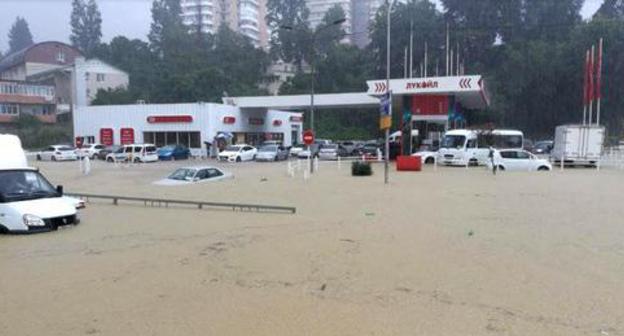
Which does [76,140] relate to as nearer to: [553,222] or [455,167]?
[455,167]

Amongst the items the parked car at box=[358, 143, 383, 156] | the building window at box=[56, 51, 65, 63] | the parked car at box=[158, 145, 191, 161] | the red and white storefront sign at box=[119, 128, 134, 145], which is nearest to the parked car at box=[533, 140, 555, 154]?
the parked car at box=[358, 143, 383, 156]

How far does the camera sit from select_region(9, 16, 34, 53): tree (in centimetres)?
16541

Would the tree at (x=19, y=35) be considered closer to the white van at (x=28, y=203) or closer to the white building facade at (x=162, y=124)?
the white building facade at (x=162, y=124)

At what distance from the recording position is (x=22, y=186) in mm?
12695

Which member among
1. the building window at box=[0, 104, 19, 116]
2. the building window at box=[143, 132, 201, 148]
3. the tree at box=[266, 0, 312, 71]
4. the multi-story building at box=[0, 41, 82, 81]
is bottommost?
the building window at box=[143, 132, 201, 148]

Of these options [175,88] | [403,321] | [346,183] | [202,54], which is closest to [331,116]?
[175,88]

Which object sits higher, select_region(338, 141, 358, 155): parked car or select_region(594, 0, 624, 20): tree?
select_region(594, 0, 624, 20): tree

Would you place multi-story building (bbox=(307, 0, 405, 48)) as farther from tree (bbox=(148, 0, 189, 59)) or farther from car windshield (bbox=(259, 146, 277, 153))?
car windshield (bbox=(259, 146, 277, 153))

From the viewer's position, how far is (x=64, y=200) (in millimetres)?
12969

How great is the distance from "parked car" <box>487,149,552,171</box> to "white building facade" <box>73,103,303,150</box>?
90.5 feet

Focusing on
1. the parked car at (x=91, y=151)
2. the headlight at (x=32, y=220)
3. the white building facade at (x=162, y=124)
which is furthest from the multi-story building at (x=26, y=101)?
the headlight at (x=32, y=220)

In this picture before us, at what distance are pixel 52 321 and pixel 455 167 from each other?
1180 inches

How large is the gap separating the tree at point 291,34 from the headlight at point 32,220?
84.3 m

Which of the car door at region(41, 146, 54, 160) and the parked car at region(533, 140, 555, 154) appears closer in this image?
the car door at region(41, 146, 54, 160)
